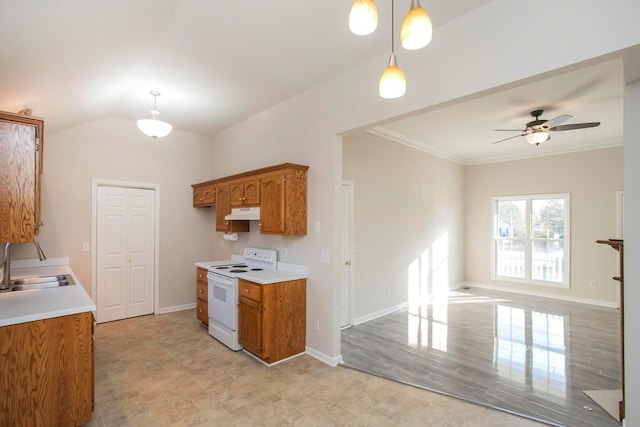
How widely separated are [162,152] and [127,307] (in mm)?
2576

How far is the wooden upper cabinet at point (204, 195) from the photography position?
198 inches

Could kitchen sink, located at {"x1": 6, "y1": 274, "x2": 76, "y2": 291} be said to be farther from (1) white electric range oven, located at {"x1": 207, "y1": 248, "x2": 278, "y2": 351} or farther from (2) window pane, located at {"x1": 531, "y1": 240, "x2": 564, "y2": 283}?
(2) window pane, located at {"x1": 531, "y1": 240, "x2": 564, "y2": 283}

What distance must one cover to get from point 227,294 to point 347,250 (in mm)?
1796

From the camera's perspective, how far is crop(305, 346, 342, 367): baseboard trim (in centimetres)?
334

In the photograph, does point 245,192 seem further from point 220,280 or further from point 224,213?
point 220,280

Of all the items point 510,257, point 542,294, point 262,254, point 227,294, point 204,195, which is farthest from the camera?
point 510,257

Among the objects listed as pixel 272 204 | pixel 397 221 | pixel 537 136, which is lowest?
pixel 397 221

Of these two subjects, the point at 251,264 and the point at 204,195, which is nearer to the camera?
the point at 251,264

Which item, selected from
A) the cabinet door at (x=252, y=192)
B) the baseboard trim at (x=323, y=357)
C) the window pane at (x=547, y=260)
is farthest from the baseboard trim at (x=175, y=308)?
the window pane at (x=547, y=260)

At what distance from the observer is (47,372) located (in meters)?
2.02

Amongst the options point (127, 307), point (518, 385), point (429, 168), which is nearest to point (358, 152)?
point (429, 168)

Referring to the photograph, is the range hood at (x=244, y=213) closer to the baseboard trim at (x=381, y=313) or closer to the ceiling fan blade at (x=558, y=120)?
the baseboard trim at (x=381, y=313)

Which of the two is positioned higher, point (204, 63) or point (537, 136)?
point (204, 63)

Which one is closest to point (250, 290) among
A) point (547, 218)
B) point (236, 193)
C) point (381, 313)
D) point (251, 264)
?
point (251, 264)
